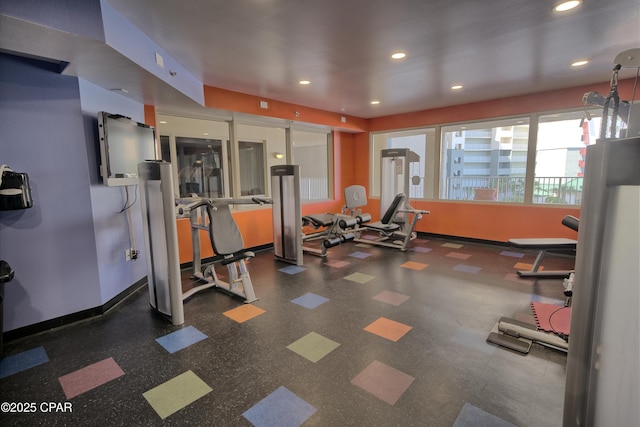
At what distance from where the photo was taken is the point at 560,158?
4.96m

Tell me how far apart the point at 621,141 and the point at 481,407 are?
166 cm

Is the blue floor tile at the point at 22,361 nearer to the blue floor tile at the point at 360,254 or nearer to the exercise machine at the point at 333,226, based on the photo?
the exercise machine at the point at 333,226

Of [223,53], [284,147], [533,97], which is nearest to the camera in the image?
[223,53]

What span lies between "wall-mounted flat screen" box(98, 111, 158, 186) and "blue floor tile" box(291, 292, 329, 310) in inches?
86.7

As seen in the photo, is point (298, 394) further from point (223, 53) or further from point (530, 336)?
point (223, 53)

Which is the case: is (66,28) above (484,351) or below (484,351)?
above

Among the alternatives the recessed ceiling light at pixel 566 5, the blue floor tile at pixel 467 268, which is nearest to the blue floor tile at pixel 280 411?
the blue floor tile at pixel 467 268

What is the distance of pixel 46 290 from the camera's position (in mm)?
2684

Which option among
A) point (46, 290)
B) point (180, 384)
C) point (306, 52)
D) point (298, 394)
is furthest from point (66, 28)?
point (298, 394)

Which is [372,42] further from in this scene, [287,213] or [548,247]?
[548,247]

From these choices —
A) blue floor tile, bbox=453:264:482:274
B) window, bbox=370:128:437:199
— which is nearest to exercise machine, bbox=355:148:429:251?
window, bbox=370:128:437:199

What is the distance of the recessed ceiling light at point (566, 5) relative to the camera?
219cm

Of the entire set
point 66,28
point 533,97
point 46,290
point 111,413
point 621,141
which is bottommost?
point 111,413

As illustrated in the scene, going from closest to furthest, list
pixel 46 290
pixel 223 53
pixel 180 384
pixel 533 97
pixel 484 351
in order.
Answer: pixel 180 384, pixel 484 351, pixel 46 290, pixel 223 53, pixel 533 97
